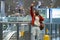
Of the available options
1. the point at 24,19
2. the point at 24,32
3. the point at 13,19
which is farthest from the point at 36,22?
the point at 13,19

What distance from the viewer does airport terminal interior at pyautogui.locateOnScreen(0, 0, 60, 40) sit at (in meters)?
5.49

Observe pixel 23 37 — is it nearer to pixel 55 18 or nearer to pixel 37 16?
pixel 37 16

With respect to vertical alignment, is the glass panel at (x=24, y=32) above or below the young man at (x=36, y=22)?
below

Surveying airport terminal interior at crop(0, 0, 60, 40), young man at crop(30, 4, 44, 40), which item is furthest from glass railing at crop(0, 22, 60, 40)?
young man at crop(30, 4, 44, 40)

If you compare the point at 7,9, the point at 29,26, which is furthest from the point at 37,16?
the point at 7,9

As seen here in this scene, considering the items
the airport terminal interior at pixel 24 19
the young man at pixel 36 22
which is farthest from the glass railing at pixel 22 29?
the young man at pixel 36 22

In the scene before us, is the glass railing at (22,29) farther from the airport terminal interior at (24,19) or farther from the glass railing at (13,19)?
the glass railing at (13,19)

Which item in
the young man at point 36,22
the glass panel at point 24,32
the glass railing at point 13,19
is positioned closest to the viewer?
the young man at point 36,22

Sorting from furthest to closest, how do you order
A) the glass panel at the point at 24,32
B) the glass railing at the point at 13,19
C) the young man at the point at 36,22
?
the glass railing at the point at 13,19
the glass panel at the point at 24,32
the young man at the point at 36,22

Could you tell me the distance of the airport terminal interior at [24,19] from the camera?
549 centimetres

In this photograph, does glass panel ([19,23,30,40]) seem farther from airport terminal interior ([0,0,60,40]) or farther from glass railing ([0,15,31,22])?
glass railing ([0,15,31,22])

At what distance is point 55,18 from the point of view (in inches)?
234

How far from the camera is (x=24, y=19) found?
5.89 metres

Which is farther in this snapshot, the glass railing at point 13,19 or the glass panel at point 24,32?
the glass railing at point 13,19
